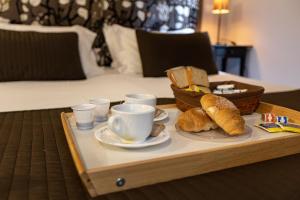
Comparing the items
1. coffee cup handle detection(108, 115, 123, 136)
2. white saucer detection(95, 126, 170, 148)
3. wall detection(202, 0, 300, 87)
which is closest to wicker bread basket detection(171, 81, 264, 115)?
white saucer detection(95, 126, 170, 148)

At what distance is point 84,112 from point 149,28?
6.79 feet

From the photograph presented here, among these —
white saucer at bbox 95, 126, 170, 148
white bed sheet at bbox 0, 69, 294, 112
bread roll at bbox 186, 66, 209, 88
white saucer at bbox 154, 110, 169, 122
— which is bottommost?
white bed sheet at bbox 0, 69, 294, 112

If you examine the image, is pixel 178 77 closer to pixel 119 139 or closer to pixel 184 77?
pixel 184 77

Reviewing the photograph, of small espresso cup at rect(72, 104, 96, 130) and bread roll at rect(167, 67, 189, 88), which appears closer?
small espresso cup at rect(72, 104, 96, 130)

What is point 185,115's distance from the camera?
0.86 meters

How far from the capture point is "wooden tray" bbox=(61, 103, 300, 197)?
0.59m

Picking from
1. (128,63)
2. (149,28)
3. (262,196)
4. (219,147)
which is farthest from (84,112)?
(149,28)

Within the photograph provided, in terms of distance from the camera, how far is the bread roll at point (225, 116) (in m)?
0.79

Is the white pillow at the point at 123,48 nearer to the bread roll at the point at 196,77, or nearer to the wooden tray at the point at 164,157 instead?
the bread roll at the point at 196,77

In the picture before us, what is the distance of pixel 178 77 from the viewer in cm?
114

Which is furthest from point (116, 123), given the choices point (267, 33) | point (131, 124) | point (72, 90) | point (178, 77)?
point (267, 33)

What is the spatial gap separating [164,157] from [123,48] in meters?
1.90

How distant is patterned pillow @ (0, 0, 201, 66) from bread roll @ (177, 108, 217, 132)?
1821 millimetres

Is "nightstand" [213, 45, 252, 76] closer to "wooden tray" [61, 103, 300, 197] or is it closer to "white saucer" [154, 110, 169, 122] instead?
"white saucer" [154, 110, 169, 122]
